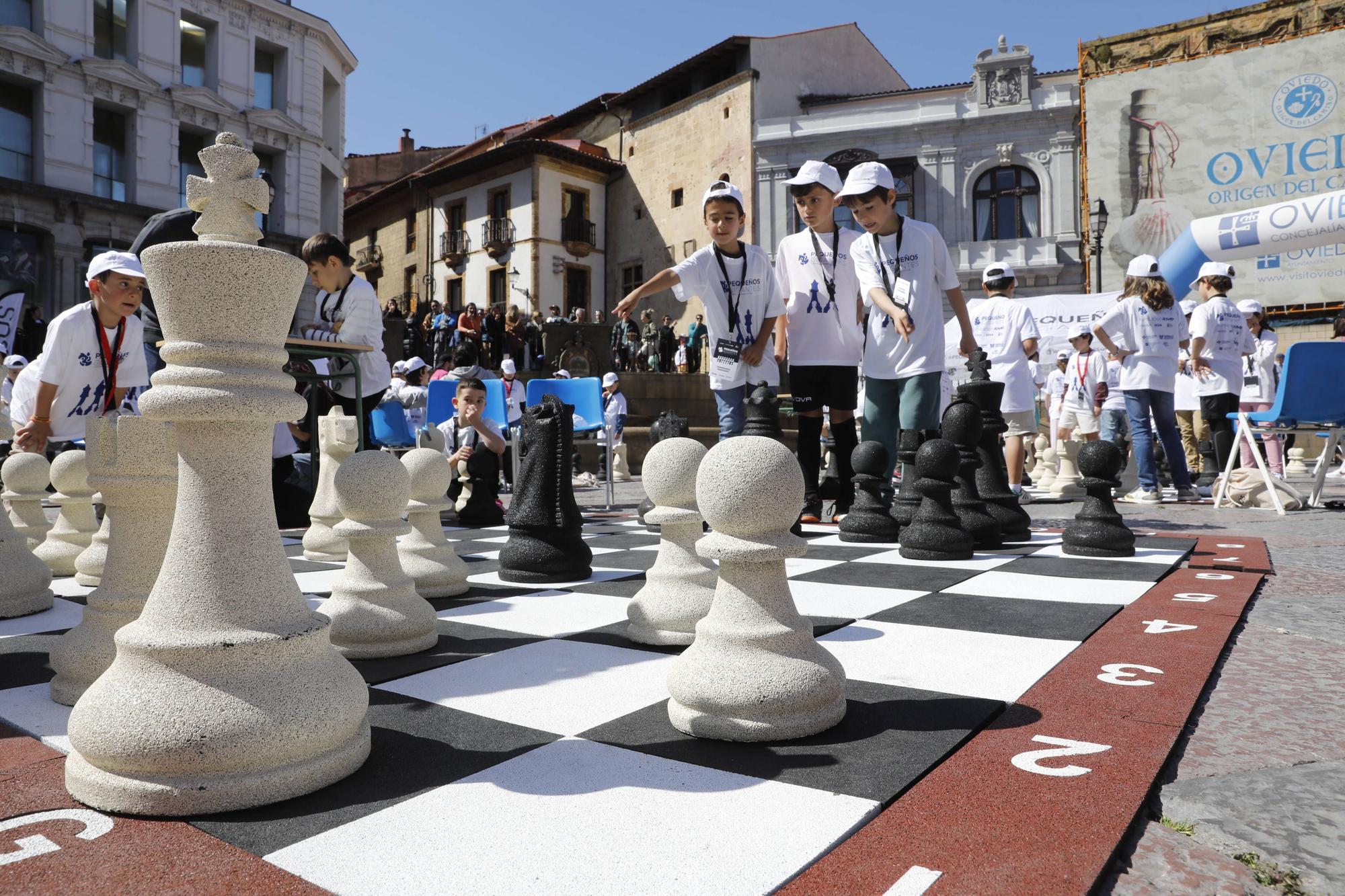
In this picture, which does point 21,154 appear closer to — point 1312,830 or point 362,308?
point 362,308

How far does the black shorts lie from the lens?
4383 millimetres

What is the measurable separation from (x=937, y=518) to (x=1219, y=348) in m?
4.33

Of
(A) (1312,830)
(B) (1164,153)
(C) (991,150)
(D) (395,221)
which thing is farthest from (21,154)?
(B) (1164,153)

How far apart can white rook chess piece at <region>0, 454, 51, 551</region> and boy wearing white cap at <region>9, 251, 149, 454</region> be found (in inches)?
3.2

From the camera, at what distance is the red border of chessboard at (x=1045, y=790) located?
904mm

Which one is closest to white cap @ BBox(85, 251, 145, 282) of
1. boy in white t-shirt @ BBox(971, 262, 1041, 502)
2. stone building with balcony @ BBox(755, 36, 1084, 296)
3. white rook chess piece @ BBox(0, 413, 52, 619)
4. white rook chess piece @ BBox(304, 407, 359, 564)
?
white rook chess piece @ BBox(304, 407, 359, 564)

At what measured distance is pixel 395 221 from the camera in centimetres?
3052

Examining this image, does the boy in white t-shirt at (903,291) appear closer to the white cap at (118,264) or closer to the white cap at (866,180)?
the white cap at (866,180)

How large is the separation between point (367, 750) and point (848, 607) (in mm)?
Result: 1439

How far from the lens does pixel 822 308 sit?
4.33 m

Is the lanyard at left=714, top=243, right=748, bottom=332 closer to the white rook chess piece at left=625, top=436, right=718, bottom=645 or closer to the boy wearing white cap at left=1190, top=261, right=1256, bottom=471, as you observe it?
the white rook chess piece at left=625, top=436, right=718, bottom=645

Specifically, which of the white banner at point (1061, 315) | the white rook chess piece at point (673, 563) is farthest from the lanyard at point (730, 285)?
the white banner at point (1061, 315)

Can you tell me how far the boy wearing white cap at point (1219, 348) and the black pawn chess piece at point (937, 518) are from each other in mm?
4033

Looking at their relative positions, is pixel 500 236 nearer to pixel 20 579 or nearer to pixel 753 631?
pixel 20 579
